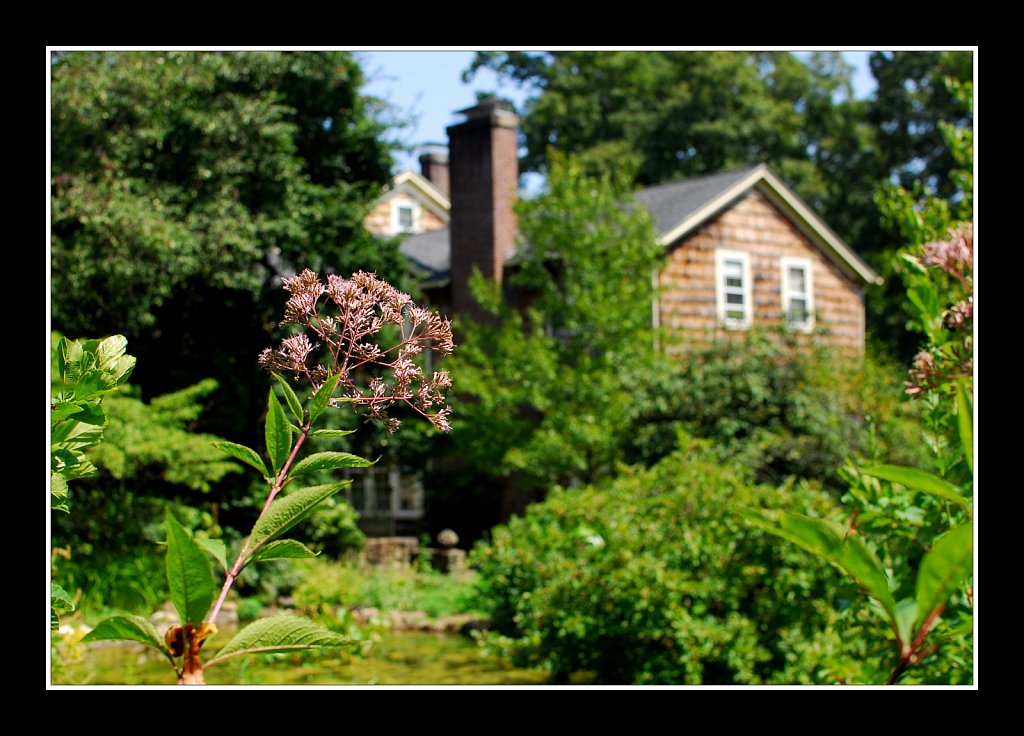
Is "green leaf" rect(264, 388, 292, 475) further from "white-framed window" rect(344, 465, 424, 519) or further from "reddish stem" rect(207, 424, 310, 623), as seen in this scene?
Answer: "white-framed window" rect(344, 465, 424, 519)

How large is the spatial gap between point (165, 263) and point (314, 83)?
12.8 feet

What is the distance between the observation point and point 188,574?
1.18 meters

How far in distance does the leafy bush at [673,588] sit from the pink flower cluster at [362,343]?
6369mm

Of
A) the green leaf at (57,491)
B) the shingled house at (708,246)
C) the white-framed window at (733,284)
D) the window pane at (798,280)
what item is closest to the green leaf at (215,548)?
the green leaf at (57,491)

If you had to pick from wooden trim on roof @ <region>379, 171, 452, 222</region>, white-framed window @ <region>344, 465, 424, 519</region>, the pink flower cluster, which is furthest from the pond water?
wooden trim on roof @ <region>379, 171, 452, 222</region>

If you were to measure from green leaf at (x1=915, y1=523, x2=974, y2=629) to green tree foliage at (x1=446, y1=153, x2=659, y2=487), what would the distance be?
13450 millimetres

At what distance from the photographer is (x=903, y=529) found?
137 inches

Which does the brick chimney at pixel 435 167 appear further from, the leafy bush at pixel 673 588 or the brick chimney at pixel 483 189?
the leafy bush at pixel 673 588

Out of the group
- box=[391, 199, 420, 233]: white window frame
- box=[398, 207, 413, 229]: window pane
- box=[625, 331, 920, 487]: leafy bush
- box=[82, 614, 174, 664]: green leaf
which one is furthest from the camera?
box=[398, 207, 413, 229]: window pane

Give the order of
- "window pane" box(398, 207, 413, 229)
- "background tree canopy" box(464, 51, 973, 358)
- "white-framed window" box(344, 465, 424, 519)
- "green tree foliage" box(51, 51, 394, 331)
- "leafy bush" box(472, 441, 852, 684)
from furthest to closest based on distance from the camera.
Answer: "background tree canopy" box(464, 51, 973, 358) → "window pane" box(398, 207, 413, 229) → "white-framed window" box(344, 465, 424, 519) → "green tree foliage" box(51, 51, 394, 331) → "leafy bush" box(472, 441, 852, 684)

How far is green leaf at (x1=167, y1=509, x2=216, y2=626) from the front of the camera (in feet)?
3.79

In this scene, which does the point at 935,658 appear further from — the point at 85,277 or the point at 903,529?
the point at 85,277

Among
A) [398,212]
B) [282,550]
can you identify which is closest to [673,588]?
[282,550]
